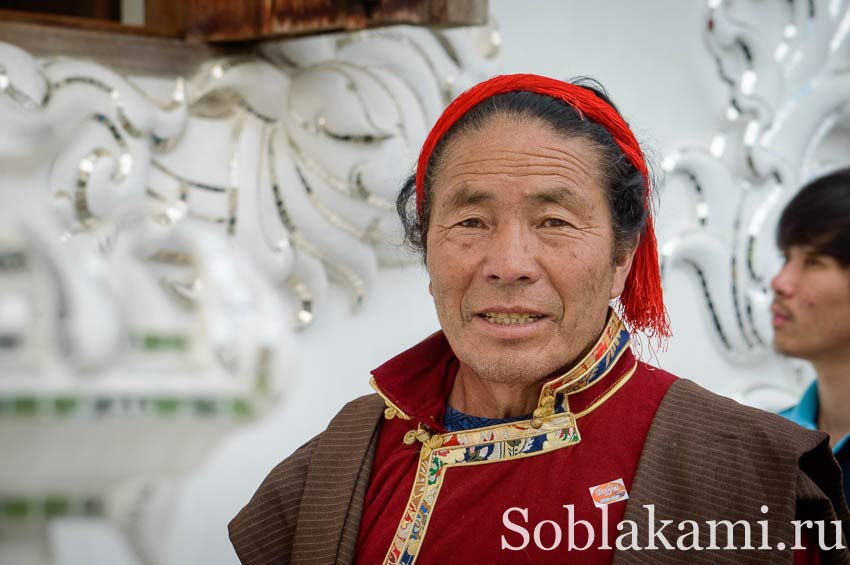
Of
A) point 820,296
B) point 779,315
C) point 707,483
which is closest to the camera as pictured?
point 707,483

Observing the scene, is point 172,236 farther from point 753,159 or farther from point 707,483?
point 753,159

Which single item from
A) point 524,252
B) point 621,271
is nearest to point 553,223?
point 524,252

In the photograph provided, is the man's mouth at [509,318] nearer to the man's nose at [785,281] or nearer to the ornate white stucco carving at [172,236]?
the ornate white stucco carving at [172,236]

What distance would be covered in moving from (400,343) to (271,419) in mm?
354

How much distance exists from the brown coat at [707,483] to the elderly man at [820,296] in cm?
113

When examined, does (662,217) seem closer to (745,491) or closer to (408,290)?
(408,290)

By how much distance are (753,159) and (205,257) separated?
5.11 feet

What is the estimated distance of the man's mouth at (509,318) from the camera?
1.58 meters

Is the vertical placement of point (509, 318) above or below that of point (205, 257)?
below

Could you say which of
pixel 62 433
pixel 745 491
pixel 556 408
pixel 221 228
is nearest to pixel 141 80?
pixel 221 228

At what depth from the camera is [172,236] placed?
2.16m

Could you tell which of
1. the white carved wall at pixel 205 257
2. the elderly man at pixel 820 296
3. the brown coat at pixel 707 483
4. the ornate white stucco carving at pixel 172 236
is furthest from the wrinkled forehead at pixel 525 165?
the elderly man at pixel 820 296

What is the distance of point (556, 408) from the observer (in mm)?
1613

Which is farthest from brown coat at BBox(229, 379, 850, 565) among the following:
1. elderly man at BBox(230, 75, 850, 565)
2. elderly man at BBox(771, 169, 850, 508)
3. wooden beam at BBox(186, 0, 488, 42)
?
elderly man at BBox(771, 169, 850, 508)
